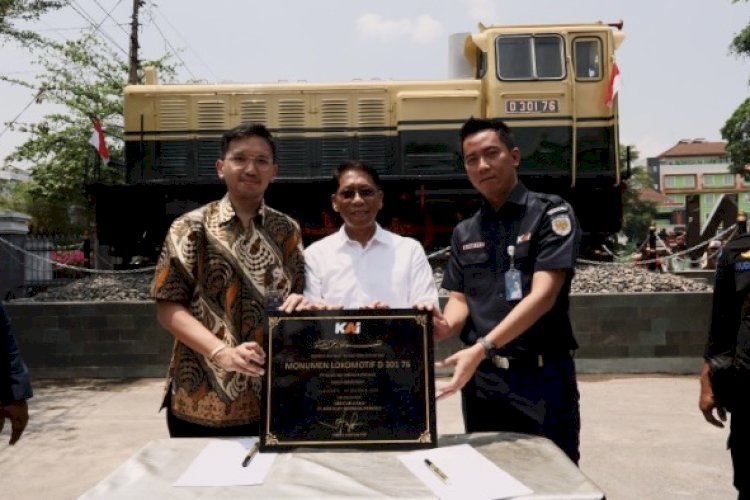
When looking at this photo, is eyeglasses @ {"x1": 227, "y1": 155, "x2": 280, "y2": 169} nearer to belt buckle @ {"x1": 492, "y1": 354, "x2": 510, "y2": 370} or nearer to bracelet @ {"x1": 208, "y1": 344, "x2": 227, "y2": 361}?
bracelet @ {"x1": 208, "y1": 344, "x2": 227, "y2": 361}

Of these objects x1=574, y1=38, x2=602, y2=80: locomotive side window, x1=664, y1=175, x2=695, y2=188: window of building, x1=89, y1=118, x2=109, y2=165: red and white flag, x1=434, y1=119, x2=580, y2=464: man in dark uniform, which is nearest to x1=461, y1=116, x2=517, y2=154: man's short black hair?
x1=434, y1=119, x2=580, y2=464: man in dark uniform

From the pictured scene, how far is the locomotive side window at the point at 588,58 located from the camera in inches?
399

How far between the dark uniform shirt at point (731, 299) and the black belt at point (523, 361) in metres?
0.71

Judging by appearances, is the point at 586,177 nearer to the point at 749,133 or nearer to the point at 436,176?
the point at 436,176

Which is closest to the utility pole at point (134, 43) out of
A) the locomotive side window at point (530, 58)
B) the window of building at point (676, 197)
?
the locomotive side window at point (530, 58)

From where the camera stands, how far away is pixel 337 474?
168 cm

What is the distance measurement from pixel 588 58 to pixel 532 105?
1030 mm

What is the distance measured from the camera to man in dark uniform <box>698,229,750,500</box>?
250cm

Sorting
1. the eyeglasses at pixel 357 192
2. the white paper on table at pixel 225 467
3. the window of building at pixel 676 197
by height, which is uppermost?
the window of building at pixel 676 197

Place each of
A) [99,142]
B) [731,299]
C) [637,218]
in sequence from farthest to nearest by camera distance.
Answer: [637,218] → [99,142] → [731,299]

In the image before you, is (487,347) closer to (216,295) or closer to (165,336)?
(216,295)

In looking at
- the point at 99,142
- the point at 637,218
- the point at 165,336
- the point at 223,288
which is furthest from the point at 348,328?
the point at 637,218

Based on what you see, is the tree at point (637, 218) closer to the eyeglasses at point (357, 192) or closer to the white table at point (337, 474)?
the eyeglasses at point (357, 192)

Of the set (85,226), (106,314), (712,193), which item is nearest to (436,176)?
(106,314)
